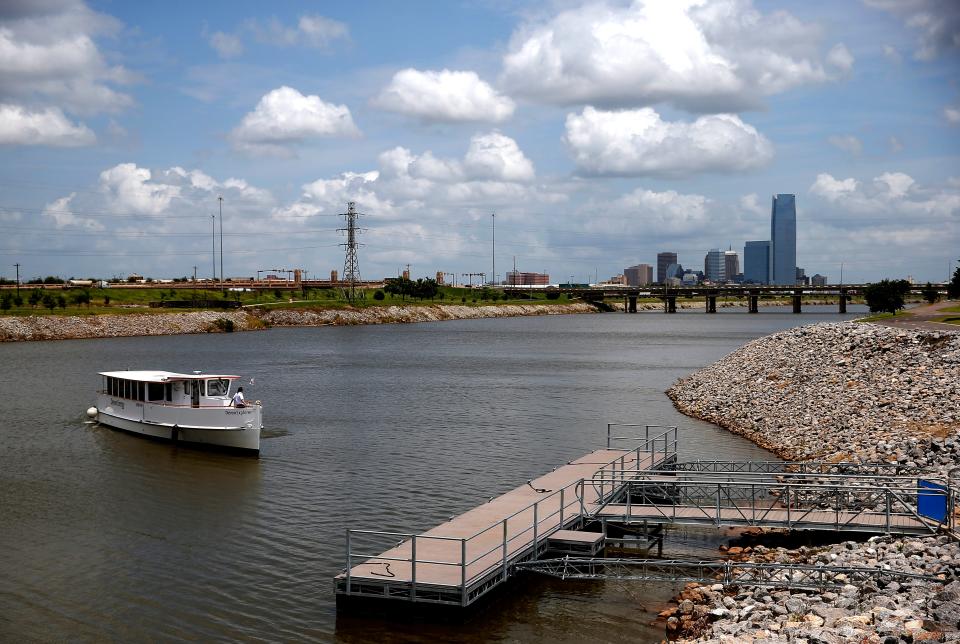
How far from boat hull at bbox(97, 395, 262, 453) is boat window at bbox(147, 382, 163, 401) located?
0.60m

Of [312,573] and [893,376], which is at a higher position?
[893,376]

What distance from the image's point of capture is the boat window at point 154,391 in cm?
4934

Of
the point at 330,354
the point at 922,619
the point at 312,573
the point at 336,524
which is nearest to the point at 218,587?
the point at 312,573

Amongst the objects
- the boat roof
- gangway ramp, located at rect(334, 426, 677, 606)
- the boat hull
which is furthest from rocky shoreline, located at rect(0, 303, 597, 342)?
gangway ramp, located at rect(334, 426, 677, 606)

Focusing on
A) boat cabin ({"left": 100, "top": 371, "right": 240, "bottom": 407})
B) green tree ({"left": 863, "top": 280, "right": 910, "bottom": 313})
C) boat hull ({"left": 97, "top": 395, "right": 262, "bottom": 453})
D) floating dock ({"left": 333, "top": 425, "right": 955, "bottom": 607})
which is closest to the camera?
floating dock ({"left": 333, "top": 425, "right": 955, "bottom": 607})

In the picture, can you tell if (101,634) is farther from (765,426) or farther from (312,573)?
(765,426)

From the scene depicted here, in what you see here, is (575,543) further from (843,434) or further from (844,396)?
(844,396)

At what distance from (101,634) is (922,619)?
18.1 m

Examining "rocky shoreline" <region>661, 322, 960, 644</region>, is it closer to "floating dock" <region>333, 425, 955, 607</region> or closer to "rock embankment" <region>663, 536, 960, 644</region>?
"rock embankment" <region>663, 536, 960, 644</region>

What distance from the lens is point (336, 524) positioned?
99.6ft

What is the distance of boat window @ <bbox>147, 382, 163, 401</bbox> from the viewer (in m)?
49.3

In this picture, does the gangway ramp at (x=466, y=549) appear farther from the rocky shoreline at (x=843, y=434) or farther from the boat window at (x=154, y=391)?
the boat window at (x=154, y=391)

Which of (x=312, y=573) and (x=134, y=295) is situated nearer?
(x=312, y=573)

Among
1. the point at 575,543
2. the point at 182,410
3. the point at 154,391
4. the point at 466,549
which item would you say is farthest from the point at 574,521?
the point at 154,391
